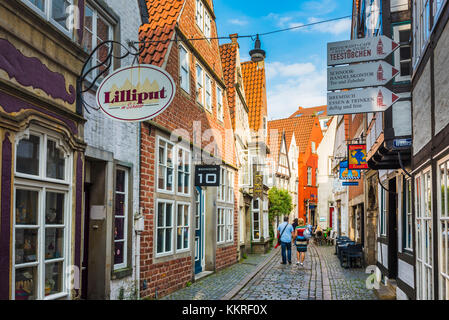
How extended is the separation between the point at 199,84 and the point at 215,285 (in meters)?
5.40

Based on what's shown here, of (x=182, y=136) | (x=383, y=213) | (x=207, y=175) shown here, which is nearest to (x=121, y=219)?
(x=182, y=136)

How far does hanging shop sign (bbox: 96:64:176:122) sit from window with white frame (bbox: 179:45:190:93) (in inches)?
192

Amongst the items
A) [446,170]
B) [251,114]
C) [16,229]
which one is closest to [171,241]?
[16,229]

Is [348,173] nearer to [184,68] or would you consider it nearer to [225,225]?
[225,225]

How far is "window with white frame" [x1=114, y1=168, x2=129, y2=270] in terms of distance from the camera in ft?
26.9

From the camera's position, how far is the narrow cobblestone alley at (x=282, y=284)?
10.2 meters

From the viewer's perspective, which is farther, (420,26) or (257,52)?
Answer: (257,52)

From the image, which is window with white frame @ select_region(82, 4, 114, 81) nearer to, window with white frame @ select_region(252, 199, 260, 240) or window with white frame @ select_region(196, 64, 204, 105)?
window with white frame @ select_region(196, 64, 204, 105)

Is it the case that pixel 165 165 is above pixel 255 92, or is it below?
below

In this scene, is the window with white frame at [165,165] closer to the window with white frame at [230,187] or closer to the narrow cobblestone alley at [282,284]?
the narrow cobblestone alley at [282,284]

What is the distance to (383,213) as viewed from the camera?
1227 cm

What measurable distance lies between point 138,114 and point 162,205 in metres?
4.30

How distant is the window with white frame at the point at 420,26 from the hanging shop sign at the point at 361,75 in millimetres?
489

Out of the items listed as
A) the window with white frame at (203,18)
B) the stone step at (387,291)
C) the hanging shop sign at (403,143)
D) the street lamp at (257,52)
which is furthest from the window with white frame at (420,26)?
the window with white frame at (203,18)
